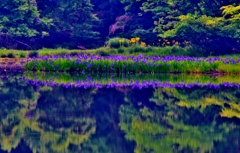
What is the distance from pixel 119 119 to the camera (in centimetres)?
636

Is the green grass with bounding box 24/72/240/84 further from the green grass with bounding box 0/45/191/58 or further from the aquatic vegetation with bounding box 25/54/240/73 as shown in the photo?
the green grass with bounding box 0/45/191/58

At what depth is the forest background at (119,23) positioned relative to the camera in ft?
64.2

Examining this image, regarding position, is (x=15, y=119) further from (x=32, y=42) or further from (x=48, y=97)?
(x=32, y=42)

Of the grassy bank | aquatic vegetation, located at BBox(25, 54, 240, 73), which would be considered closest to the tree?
the grassy bank

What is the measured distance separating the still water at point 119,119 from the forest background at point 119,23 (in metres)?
9.83

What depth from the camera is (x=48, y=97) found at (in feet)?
27.8

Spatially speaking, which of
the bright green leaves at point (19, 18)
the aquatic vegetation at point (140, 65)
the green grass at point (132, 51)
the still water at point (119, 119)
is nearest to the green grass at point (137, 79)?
the aquatic vegetation at point (140, 65)

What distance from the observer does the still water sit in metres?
4.88

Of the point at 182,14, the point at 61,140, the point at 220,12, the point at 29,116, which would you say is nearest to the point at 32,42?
the point at 182,14

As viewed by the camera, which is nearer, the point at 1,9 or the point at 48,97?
the point at 48,97

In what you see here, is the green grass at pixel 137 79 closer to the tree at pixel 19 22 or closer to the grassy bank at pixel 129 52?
the grassy bank at pixel 129 52

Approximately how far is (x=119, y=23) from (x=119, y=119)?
52.8 ft

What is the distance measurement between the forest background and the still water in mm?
9834

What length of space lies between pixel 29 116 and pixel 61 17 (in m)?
17.0
